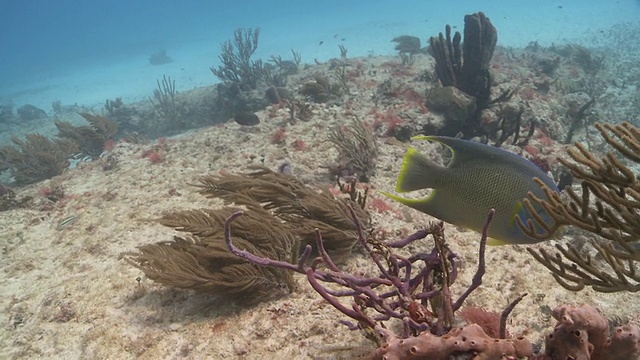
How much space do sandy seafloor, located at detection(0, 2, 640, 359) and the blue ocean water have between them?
79.2ft

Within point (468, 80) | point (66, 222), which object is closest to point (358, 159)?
point (66, 222)

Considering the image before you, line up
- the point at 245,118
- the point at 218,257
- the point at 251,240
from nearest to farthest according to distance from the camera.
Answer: the point at 218,257, the point at 251,240, the point at 245,118

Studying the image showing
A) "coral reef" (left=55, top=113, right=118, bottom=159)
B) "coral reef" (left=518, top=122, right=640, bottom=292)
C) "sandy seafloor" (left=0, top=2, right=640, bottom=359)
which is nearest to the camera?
"coral reef" (left=518, top=122, right=640, bottom=292)

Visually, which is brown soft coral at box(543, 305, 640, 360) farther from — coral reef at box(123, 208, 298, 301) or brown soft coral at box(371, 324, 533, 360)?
coral reef at box(123, 208, 298, 301)

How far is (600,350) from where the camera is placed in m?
1.50

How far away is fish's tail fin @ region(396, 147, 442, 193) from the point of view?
1.98 meters

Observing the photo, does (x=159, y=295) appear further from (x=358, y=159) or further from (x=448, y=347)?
(x=358, y=159)

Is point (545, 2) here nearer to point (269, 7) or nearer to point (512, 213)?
point (269, 7)

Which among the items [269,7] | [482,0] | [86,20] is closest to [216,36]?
[269,7]

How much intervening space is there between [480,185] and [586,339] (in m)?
0.82

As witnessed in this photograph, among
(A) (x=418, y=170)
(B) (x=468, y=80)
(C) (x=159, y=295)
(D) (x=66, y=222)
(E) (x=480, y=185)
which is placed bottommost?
(C) (x=159, y=295)

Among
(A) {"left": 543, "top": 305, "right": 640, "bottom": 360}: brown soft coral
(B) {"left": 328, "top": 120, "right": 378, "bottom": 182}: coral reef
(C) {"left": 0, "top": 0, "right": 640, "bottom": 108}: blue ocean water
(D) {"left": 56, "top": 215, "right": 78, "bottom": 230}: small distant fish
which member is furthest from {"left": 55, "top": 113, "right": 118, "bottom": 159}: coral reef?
(C) {"left": 0, "top": 0, "right": 640, "bottom": 108}: blue ocean water

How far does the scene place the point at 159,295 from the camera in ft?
11.1

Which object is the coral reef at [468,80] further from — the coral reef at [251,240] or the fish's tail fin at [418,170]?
the fish's tail fin at [418,170]
